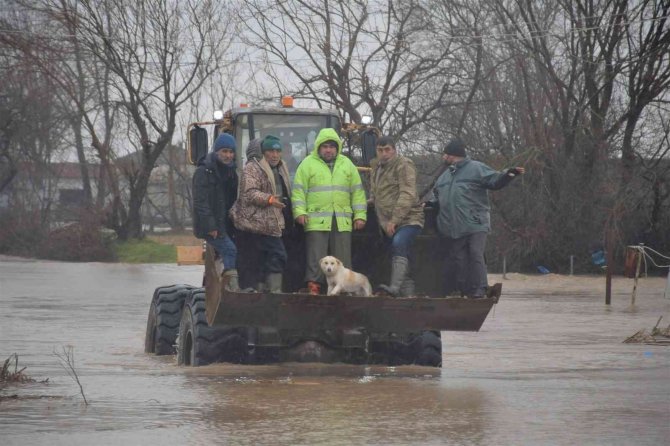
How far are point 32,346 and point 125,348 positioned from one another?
111 cm

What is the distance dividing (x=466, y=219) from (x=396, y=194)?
707 mm

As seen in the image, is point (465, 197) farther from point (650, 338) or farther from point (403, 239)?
point (650, 338)

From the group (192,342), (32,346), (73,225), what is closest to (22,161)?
(73,225)

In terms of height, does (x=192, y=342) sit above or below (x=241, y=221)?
below

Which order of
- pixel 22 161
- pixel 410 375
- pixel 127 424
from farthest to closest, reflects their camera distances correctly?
pixel 22 161 < pixel 410 375 < pixel 127 424

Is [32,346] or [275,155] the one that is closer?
[275,155]

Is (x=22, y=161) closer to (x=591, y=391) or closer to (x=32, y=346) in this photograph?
(x=32, y=346)

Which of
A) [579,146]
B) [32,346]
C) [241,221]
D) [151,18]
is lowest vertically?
[32,346]

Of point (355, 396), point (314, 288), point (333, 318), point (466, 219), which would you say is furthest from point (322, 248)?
point (355, 396)

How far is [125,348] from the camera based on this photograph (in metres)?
15.9

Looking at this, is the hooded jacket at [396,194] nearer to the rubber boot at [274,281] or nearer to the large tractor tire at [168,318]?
the rubber boot at [274,281]

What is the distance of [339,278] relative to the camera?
11.9 m

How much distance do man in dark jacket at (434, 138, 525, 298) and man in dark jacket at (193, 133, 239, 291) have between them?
6.49ft

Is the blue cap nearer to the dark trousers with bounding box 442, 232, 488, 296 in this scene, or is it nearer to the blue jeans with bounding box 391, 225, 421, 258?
the blue jeans with bounding box 391, 225, 421, 258
